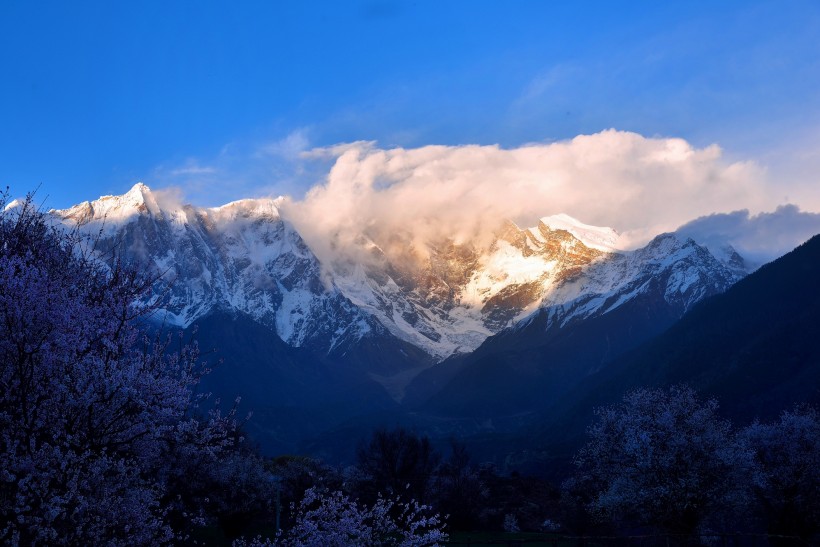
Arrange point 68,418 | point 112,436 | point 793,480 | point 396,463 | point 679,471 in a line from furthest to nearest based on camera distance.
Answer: point 396,463
point 793,480
point 679,471
point 112,436
point 68,418

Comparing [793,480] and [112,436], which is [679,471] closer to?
[793,480]

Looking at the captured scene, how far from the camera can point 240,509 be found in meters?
69.8

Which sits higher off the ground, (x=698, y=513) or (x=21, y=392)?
(x=21, y=392)

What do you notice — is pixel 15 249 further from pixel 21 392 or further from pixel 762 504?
pixel 762 504

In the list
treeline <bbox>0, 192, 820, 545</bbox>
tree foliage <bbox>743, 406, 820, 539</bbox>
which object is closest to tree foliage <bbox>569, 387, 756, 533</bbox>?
treeline <bbox>0, 192, 820, 545</bbox>

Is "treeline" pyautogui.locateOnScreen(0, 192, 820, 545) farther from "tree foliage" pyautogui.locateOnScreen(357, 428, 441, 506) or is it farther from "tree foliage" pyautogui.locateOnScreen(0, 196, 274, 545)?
"tree foliage" pyautogui.locateOnScreen(357, 428, 441, 506)

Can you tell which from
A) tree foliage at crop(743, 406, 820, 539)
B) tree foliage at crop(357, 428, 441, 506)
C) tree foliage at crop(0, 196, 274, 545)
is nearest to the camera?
tree foliage at crop(0, 196, 274, 545)

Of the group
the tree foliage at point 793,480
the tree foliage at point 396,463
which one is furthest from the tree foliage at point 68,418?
the tree foliage at point 396,463

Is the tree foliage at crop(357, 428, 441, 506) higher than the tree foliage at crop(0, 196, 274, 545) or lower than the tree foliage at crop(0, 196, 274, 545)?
lower

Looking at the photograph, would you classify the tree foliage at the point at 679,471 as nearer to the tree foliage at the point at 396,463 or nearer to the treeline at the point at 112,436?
the treeline at the point at 112,436

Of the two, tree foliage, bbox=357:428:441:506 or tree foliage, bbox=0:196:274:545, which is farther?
tree foliage, bbox=357:428:441:506

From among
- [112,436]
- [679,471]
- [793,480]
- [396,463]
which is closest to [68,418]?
[112,436]

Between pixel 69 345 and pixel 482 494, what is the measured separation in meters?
95.7

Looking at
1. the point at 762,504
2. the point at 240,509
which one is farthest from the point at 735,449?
the point at 240,509
